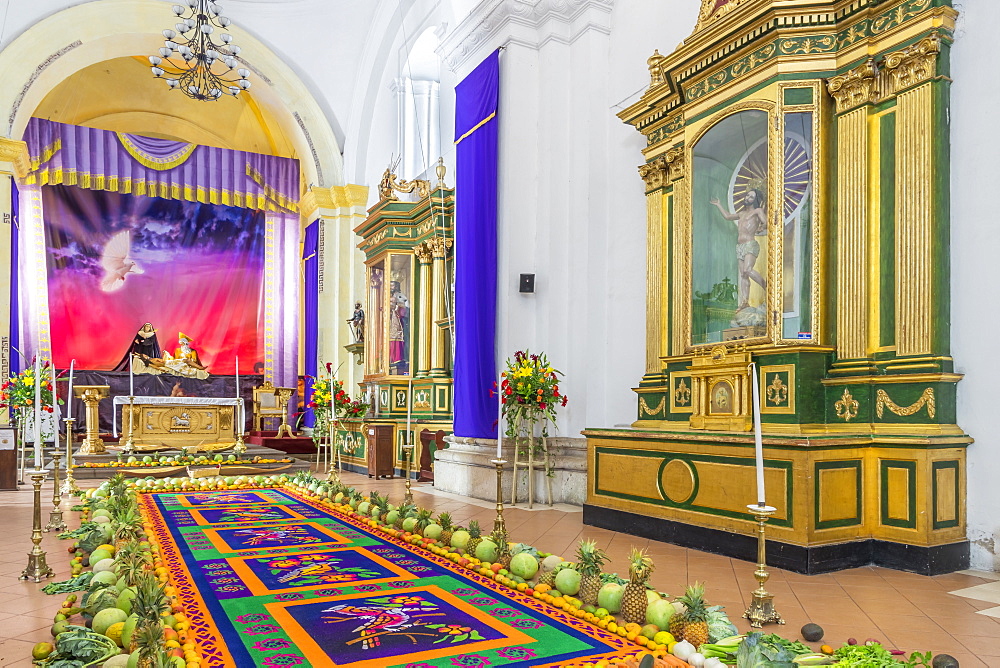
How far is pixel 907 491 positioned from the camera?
17.9 ft

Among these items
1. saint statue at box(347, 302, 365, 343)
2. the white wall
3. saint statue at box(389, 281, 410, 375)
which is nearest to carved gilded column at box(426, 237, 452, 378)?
saint statue at box(389, 281, 410, 375)

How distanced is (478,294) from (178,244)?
12.3 meters

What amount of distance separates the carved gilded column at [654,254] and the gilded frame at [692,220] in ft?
1.96

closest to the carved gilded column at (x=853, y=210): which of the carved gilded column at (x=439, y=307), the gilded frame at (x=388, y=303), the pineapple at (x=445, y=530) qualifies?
the pineapple at (x=445, y=530)

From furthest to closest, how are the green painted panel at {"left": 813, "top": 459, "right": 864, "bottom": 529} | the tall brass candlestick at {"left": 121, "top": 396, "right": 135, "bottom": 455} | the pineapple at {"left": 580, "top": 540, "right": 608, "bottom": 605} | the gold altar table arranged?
the gold altar table
the tall brass candlestick at {"left": 121, "top": 396, "right": 135, "bottom": 455}
the green painted panel at {"left": 813, "top": 459, "right": 864, "bottom": 529}
the pineapple at {"left": 580, "top": 540, "right": 608, "bottom": 605}

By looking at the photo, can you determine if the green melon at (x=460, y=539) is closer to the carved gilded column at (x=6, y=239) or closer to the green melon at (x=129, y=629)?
the green melon at (x=129, y=629)

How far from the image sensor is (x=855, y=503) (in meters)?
5.61

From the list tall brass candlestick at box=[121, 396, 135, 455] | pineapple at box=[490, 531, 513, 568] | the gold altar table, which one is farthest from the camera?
the gold altar table

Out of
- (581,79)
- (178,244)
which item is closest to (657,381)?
(581,79)

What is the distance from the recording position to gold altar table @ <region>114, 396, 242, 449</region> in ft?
45.5

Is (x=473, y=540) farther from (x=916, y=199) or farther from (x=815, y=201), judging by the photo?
(x=916, y=199)

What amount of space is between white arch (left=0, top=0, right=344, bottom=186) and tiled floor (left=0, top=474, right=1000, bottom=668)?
10711mm

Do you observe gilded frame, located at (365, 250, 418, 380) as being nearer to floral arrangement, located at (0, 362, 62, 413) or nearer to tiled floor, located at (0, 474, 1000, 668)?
floral arrangement, located at (0, 362, 62, 413)

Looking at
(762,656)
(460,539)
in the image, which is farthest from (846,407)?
(762,656)
